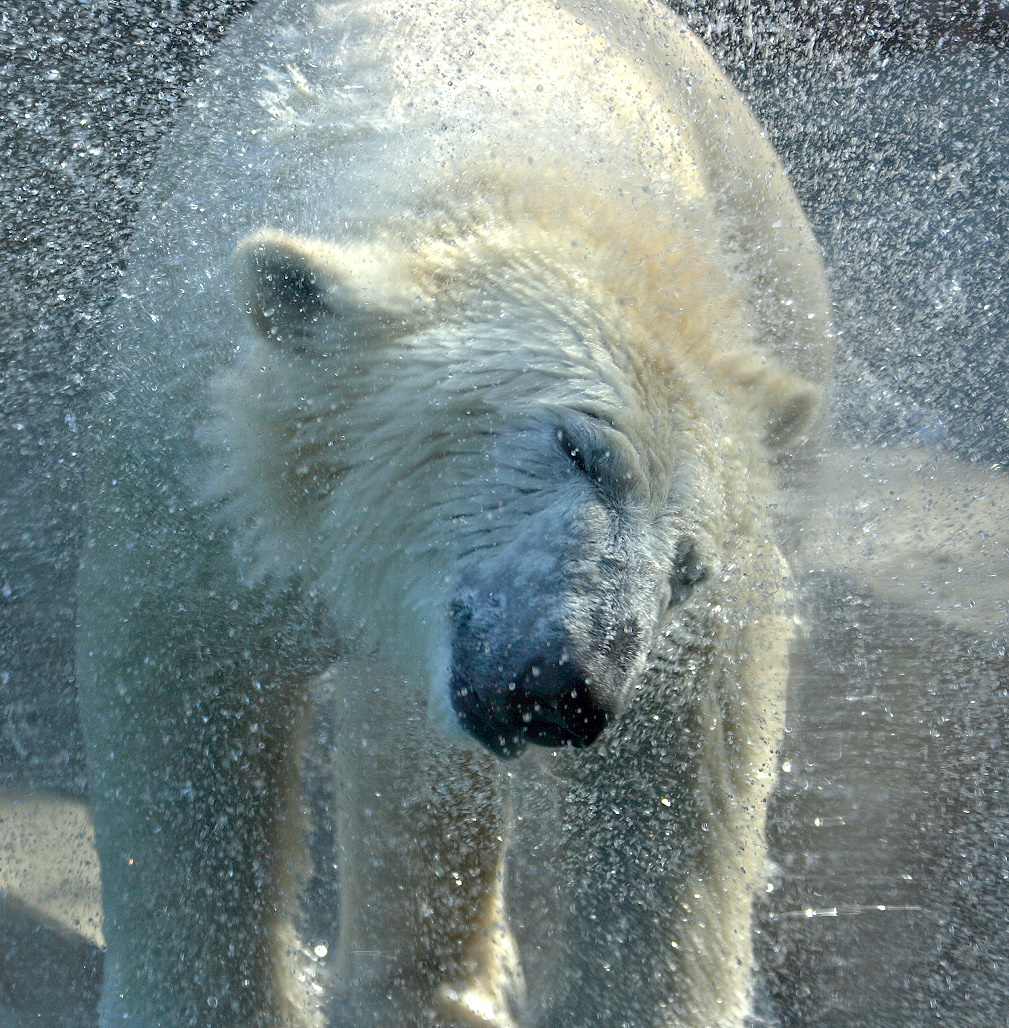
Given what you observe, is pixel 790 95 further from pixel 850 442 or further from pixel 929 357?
pixel 850 442

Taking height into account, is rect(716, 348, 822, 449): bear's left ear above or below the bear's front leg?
above

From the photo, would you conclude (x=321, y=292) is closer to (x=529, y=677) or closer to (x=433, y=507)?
(x=433, y=507)

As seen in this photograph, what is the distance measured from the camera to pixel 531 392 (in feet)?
3.64

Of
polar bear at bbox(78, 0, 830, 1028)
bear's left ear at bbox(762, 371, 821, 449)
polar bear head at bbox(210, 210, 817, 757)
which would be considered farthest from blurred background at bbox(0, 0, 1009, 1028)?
polar bear head at bbox(210, 210, 817, 757)

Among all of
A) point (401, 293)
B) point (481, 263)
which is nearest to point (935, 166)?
point (481, 263)

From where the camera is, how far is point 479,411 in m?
1.12

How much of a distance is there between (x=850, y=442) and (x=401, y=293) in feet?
3.62

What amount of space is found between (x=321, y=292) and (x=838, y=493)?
46.9 inches

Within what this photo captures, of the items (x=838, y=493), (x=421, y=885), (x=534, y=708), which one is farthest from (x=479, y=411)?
(x=421, y=885)

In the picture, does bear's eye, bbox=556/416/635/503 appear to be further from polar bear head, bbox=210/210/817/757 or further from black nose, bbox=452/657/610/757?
black nose, bbox=452/657/610/757

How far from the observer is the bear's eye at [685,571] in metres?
1.05

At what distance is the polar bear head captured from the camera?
40.1 inches

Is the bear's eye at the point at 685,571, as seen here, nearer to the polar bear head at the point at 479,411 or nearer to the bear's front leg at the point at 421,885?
the polar bear head at the point at 479,411

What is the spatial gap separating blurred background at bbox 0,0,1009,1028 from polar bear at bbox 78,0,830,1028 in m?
0.16
